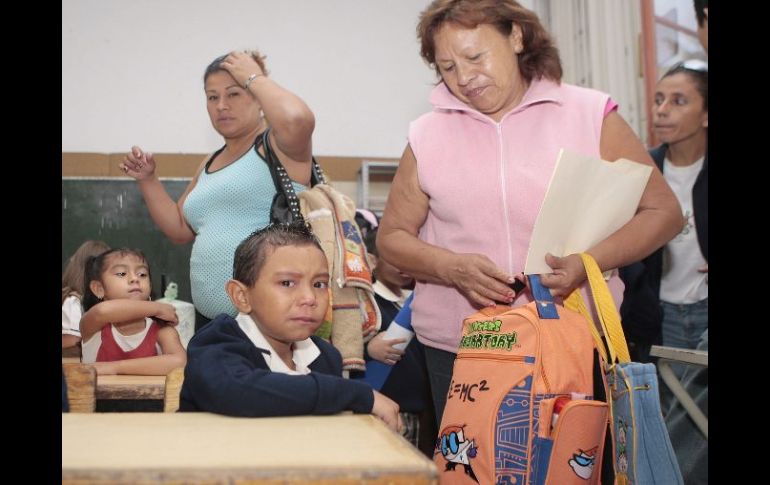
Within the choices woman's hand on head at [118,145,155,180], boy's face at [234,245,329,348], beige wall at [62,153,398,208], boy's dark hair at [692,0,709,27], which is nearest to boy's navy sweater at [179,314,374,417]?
boy's face at [234,245,329,348]

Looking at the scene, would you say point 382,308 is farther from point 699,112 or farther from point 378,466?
point 378,466

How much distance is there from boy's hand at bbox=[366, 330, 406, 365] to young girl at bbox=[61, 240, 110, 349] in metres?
1.21

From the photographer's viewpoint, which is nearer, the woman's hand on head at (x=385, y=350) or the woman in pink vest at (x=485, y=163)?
the woman in pink vest at (x=485, y=163)

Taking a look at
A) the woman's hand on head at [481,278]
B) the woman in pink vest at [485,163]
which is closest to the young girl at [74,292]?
the woman in pink vest at [485,163]

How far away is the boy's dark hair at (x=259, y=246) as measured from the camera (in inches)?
61.1

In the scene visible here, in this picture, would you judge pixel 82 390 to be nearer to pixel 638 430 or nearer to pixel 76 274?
pixel 638 430

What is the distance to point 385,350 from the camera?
227cm

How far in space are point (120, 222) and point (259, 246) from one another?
2.32 meters

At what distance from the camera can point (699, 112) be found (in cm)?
285

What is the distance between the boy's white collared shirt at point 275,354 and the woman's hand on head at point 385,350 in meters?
0.72

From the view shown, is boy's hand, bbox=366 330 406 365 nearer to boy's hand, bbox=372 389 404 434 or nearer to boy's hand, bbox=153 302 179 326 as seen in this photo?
boy's hand, bbox=153 302 179 326

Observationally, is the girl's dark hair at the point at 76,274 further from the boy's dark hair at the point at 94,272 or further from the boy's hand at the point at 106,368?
the boy's hand at the point at 106,368

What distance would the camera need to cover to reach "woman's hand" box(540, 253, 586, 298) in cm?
145

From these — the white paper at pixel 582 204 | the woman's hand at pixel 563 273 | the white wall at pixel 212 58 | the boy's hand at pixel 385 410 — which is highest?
the white wall at pixel 212 58
